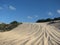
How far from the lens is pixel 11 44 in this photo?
17.3m

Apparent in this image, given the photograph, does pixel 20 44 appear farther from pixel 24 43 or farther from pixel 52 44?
pixel 52 44

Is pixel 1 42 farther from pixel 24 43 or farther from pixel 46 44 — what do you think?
pixel 46 44

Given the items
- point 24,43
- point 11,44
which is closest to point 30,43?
point 24,43

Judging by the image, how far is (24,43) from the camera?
59.1 feet

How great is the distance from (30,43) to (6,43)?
7.74 feet

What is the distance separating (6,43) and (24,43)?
5.76ft

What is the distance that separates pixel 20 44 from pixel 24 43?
2.07ft

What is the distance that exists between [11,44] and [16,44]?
1.62 feet

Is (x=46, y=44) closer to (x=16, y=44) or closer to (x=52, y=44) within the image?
(x=52, y=44)

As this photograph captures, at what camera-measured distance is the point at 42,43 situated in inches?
724

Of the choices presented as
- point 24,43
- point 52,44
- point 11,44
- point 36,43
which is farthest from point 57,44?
point 11,44

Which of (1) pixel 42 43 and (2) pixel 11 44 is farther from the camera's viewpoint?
(1) pixel 42 43

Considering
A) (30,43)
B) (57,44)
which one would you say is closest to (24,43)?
(30,43)

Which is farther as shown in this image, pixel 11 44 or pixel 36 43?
pixel 36 43
